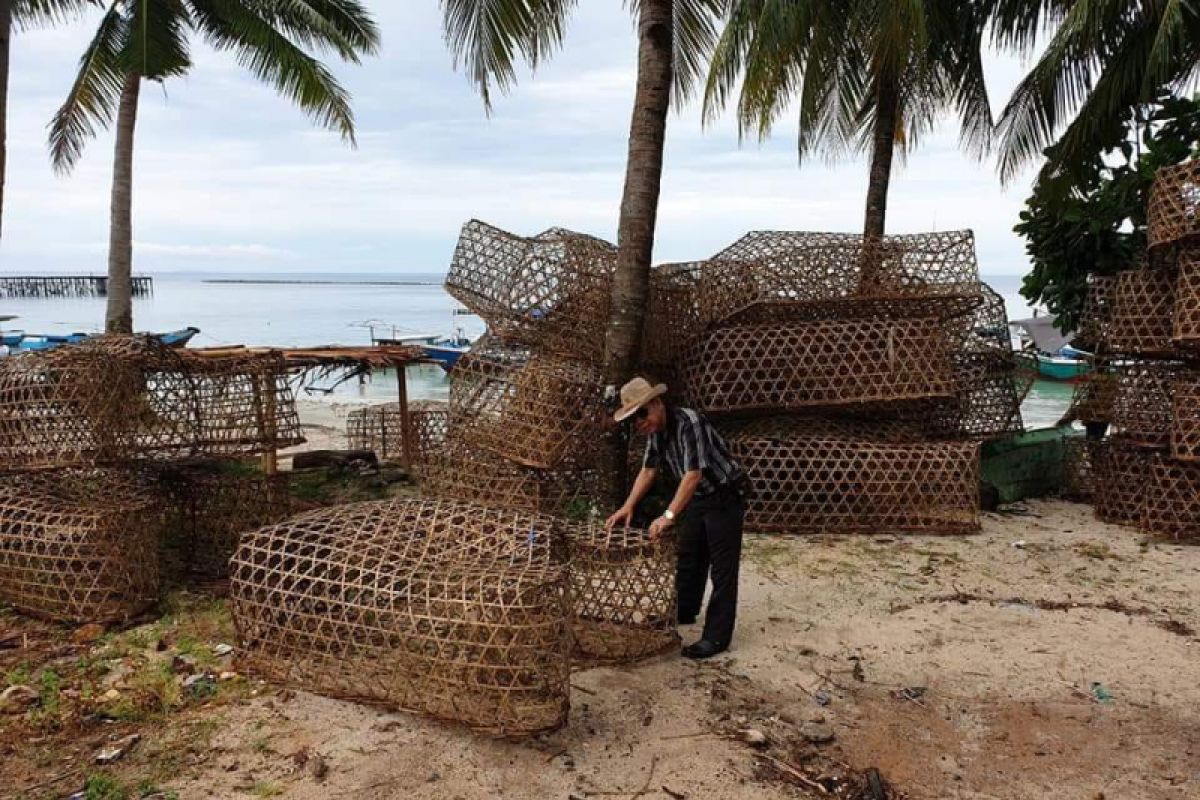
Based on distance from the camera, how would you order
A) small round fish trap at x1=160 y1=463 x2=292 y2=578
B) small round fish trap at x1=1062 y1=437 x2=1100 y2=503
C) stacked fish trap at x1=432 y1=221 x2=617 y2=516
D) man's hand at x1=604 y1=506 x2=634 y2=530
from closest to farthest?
man's hand at x1=604 y1=506 x2=634 y2=530
stacked fish trap at x1=432 y1=221 x2=617 y2=516
small round fish trap at x1=160 y1=463 x2=292 y2=578
small round fish trap at x1=1062 y1=437 x2=1100 y2=503

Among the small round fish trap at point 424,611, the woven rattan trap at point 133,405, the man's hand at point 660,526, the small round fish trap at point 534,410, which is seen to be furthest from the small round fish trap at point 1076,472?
the woven rattan trap at point 133,405

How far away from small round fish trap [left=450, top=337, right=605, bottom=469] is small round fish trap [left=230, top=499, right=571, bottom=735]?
151 centimetres

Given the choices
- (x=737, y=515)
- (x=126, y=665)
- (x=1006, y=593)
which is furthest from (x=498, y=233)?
(x=1006, y=593)

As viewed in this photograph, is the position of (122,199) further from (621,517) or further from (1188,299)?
(1188,299)

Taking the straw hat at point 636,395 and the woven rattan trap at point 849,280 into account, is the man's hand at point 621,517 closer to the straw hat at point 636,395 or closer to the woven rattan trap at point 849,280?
the straw hat at point 636,395

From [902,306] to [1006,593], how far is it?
2761 mm

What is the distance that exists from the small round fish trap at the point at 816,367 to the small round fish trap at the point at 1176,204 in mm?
1897

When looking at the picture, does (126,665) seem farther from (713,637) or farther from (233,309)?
(233,309)

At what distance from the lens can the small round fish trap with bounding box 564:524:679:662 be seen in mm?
4410

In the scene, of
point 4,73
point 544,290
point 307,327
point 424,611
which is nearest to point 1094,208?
point 544,290

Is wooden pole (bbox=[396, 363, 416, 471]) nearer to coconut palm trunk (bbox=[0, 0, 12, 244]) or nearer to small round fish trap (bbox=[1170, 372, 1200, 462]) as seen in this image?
coconut palm trunk (bbox=[0, 0, 12, 244])

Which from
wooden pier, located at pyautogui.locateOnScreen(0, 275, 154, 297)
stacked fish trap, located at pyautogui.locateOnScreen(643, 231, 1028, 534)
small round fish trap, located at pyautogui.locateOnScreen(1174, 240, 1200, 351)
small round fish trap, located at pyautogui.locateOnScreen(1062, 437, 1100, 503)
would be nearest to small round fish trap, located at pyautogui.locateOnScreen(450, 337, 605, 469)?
stacked fish trap, located at pyautogui.locateOnScreen(643, 231, 1028, 534)

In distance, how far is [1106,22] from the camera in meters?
9.09

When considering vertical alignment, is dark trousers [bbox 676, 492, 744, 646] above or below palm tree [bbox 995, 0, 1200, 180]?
Answer: below
